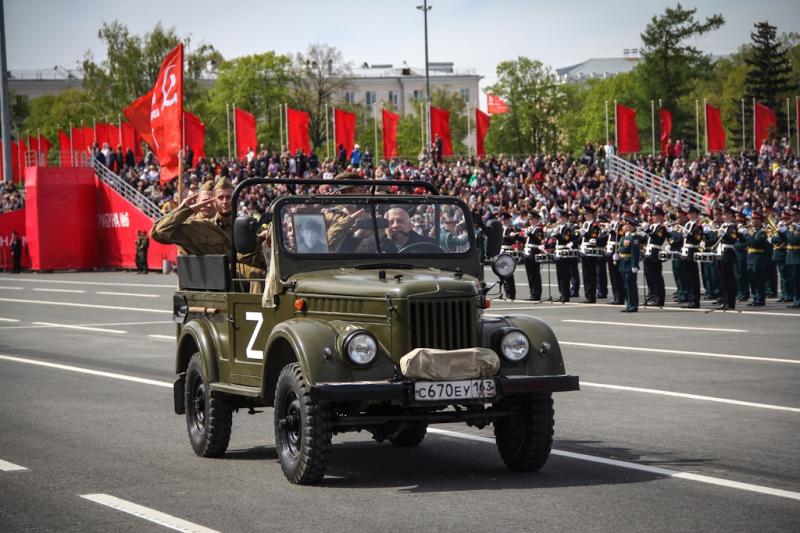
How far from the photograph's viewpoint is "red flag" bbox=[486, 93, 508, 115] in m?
114

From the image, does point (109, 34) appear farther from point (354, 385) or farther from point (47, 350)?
point (354, 385)

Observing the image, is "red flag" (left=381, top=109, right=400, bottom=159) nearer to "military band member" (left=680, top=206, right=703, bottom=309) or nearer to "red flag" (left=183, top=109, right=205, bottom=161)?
"red flag" (left=183, top=109, right=205, bottom=161)

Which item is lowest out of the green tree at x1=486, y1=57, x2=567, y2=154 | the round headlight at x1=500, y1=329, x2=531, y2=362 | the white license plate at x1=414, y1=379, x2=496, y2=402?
the white license plate at x1=414, y1=379, x2=496, y2=402

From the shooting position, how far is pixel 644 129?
105 metres

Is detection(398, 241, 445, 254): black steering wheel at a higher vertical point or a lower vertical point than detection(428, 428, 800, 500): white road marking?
higher

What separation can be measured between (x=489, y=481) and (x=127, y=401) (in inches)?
239

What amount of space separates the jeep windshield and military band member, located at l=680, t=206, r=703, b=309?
1679cm

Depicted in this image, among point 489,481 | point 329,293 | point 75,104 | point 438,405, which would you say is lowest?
point 489,481

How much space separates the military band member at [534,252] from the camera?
29844mm

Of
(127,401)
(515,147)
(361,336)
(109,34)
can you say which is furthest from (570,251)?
(515,147)

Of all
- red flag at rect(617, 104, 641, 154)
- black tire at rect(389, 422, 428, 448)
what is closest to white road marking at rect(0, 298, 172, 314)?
black tire at rect(389, 422, 428, 448)

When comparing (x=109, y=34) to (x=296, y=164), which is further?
(x=109, y=34)

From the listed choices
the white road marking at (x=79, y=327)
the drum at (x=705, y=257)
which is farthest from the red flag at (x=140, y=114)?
the drum at (x=705, y=257)

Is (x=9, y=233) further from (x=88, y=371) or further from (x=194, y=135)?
(x=88, y=371)
